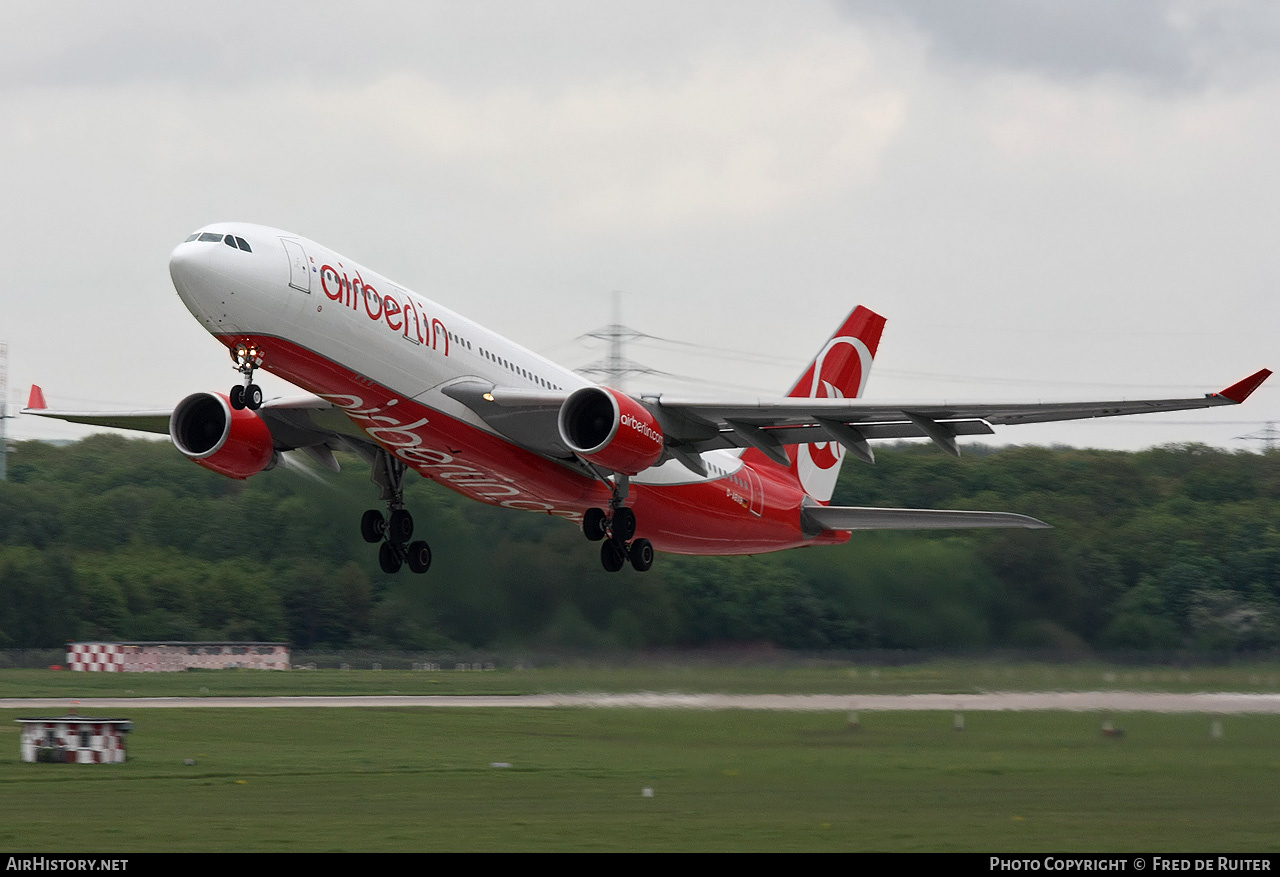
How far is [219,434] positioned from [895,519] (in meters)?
13.5

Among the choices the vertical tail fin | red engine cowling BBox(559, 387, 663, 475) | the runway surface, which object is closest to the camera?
red engine cowling BBox(559, 387, 663, 475)

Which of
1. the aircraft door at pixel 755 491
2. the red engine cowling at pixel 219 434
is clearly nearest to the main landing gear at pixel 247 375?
the red engine cowling at pixel 219 434

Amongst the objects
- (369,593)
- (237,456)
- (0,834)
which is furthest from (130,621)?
(0,834)

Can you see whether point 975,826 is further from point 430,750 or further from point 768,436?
point 430,750

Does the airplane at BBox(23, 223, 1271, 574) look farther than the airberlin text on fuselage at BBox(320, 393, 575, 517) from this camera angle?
No

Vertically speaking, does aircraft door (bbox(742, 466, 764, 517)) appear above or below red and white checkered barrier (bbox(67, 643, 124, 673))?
above

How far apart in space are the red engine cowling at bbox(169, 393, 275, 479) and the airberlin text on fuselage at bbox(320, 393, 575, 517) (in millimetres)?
2997

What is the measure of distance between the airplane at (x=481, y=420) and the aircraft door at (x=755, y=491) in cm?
4

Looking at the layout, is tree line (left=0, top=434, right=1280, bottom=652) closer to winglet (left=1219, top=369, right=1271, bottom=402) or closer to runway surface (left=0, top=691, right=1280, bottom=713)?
runway surface (left=0, top=691, right=1280, bottom=713)

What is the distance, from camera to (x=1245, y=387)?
68.5 ft

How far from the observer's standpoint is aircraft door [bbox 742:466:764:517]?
Answer: 108 feet

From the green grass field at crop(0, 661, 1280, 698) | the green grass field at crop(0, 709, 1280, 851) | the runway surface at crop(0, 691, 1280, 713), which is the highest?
the green grass field at crop(0, 661, 1280, 698)

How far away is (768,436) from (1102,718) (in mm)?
7353

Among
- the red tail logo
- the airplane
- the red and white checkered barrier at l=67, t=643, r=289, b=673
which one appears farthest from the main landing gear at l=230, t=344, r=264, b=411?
the red and white checkered barrier at l=67, t=643, r=289, b=673
